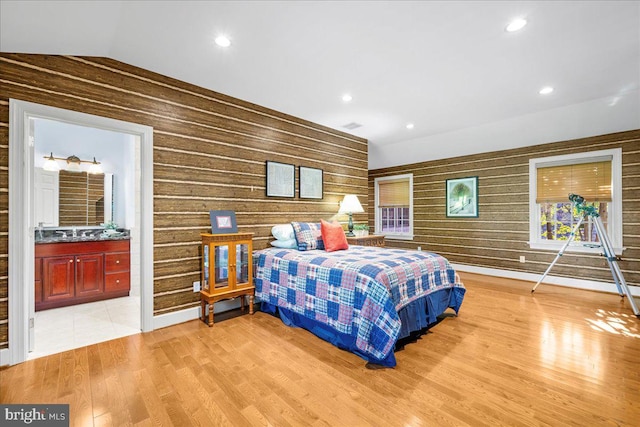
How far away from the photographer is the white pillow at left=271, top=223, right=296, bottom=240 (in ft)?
12.1

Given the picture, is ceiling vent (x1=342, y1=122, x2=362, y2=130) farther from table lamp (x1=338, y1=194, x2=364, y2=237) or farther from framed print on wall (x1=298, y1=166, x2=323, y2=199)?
table lamp (x1=338, y1=194, x2=364, y2=237)

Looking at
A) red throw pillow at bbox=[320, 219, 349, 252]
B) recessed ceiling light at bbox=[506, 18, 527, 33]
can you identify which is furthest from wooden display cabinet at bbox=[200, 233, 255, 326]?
recessed ceiling light at bbox=[506, 18, 527, 33]

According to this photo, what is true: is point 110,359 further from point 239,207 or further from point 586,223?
point 586,223

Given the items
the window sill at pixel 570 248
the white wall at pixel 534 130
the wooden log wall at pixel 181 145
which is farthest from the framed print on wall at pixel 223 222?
the window sill at pixel 570 248

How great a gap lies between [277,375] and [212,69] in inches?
112

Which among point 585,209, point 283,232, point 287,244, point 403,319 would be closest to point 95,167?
point 283,232

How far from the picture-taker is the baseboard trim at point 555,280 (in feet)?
13.4

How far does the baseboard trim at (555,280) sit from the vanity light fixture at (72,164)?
6590 millimetres

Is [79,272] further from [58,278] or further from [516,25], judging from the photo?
[516,25]

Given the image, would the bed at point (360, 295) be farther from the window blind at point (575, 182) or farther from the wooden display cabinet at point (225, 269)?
the window blind at point (575, 182)

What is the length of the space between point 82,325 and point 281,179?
9.02 ft

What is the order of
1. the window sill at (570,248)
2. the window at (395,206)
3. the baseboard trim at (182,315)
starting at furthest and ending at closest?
the window at (395,206), the window sill at (570,248), the baseboard trim at (182,315)

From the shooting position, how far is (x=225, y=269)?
3.05 metres

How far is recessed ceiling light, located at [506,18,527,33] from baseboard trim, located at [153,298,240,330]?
381 centimetres
